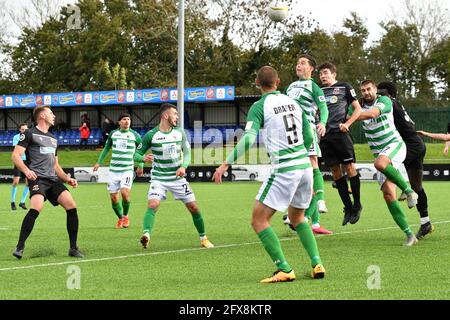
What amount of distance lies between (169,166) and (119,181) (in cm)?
473

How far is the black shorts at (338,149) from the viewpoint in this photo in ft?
46.2

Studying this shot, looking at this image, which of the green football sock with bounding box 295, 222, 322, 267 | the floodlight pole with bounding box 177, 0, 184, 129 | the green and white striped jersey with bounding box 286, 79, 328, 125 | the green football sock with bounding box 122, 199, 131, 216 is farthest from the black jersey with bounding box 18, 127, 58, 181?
the floodlight pole with bounding box 177, 0, 184, 129

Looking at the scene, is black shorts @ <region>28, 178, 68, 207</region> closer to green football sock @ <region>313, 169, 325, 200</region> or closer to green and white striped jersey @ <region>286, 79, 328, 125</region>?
green and white striped jersey @ <region>286, 79, 328, 125</region>

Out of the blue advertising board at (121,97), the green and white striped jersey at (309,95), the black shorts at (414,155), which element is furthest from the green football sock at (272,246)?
the blue advertising board at (121,97)

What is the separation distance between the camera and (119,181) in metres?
17.2

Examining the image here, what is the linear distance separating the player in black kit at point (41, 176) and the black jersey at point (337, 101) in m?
4.49

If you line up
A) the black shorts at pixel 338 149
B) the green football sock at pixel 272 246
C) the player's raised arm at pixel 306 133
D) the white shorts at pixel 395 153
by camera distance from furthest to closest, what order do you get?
the black shorts at pixel 338 149 < the white shorts at pixel 395 153 < the player's raised arm at pixel 306 133 < the green football sock at pixel 272 246

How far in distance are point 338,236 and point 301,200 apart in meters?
4.73

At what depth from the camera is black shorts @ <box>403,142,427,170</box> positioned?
42.2ft

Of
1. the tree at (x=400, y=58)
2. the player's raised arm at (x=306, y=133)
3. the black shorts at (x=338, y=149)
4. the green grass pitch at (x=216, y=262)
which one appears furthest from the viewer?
the tree at (x=400, y=58)

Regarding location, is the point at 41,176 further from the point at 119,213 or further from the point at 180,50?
the point at 180,50

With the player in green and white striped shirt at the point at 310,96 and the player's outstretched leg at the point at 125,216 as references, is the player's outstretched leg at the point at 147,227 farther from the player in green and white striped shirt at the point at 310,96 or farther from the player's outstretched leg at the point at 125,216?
the player's outstretched leg at the point at 125,216

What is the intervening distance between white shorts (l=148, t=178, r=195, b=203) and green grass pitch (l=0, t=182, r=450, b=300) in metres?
0.69
